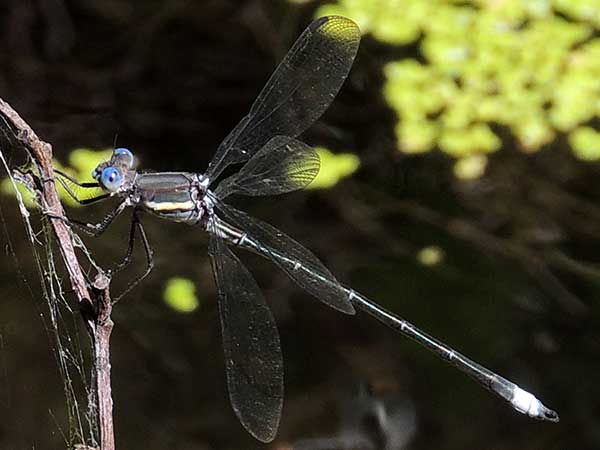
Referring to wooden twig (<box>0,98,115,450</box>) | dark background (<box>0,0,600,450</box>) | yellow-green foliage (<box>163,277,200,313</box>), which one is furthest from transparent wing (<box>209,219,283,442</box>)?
dark background (<box>0,0,600,450</box>)

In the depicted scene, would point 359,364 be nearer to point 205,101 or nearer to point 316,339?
point 316,339

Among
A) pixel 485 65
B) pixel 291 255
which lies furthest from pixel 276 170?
pixel 485 65

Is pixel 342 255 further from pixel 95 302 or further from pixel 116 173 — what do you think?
pixel 95 302

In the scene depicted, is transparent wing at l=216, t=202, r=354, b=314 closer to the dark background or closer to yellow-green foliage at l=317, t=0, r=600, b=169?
the dark background

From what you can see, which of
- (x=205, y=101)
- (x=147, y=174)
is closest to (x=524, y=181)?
(x=205, y=101)

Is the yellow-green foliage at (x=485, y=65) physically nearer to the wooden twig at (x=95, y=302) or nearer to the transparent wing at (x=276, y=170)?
the transparent wing at (x=276, y=170)

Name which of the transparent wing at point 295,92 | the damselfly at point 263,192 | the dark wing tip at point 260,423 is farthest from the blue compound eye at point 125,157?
the dark wing tip at point 260,423
